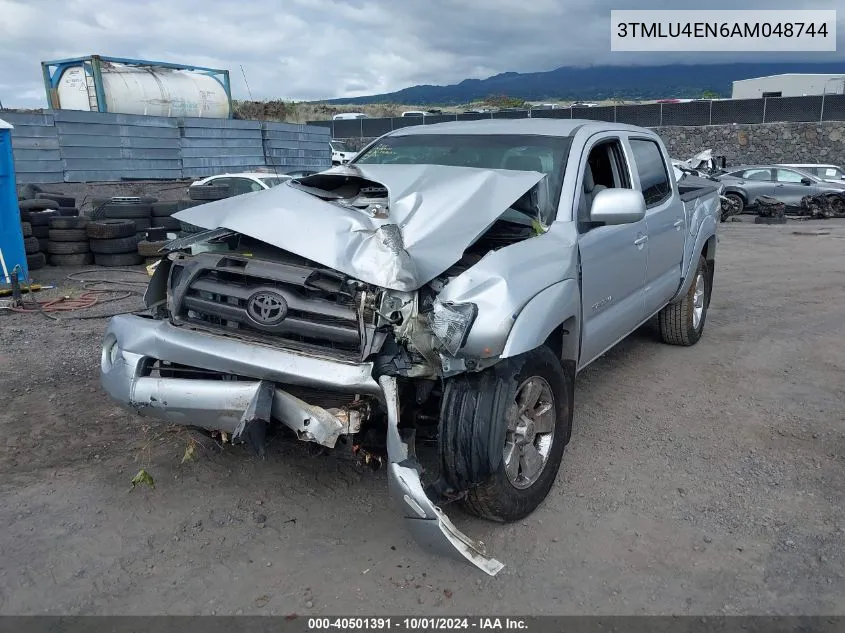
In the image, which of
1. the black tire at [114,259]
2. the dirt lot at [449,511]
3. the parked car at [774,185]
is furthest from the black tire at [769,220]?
the black tire at [114,259]

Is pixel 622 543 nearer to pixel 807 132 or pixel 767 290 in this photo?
pixel 767 290

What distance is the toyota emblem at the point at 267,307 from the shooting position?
10.3 ft

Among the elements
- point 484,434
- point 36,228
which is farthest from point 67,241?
point 484,434

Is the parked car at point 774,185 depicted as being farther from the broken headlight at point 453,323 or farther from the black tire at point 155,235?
the broken headlight at point 453,323

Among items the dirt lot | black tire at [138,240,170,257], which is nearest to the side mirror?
the dirt lot

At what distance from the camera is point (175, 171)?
18172 millimetres

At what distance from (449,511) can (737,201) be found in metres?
18.9

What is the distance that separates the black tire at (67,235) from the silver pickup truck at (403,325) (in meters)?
7.31

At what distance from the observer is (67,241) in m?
10.1

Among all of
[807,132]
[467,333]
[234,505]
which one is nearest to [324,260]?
[467,333]

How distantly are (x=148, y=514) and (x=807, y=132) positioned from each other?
95.3ft

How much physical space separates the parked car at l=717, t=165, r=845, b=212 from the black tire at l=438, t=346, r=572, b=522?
60.9 ft

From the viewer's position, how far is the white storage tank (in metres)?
18.5

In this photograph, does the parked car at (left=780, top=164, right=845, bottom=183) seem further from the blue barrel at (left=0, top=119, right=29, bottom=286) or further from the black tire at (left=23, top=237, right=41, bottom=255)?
the blue barrel at (left=0, top=119, right=29, bottom=286)
